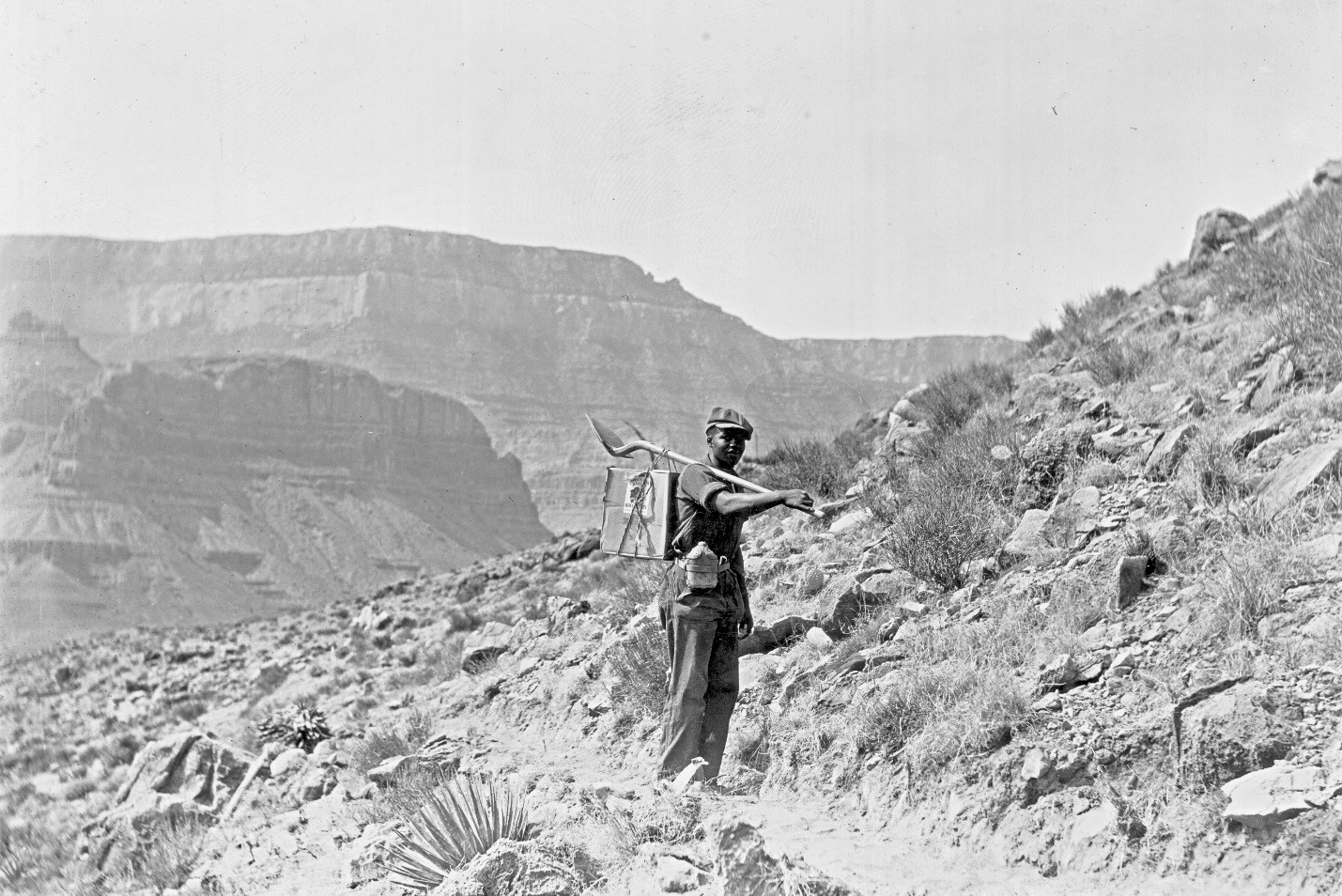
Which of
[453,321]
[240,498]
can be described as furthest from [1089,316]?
[453,321]

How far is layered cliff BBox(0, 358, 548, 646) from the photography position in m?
98.8

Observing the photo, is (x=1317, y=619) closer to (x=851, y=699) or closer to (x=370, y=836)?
(x=851, y=699)

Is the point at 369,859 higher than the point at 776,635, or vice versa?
the point at 776,635

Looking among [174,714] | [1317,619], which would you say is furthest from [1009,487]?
[174,714]

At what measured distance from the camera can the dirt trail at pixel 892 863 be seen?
19.1 ft

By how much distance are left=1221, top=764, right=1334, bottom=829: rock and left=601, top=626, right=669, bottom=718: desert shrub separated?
5.18m

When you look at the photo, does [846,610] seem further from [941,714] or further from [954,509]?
[941,714]

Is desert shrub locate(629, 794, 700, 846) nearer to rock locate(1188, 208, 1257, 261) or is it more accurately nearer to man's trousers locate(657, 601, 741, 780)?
man's trousers locate(657, 601, 741, 780)

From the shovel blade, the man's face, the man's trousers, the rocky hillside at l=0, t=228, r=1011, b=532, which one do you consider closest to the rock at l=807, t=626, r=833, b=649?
the man's trousers

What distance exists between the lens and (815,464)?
16.0 metres

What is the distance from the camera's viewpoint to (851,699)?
8523 mm

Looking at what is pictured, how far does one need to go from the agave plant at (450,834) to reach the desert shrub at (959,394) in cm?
907

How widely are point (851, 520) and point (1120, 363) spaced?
334 centimetres

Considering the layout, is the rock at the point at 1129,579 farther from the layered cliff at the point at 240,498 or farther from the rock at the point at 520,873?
the layered cliff at the point at 240,498
